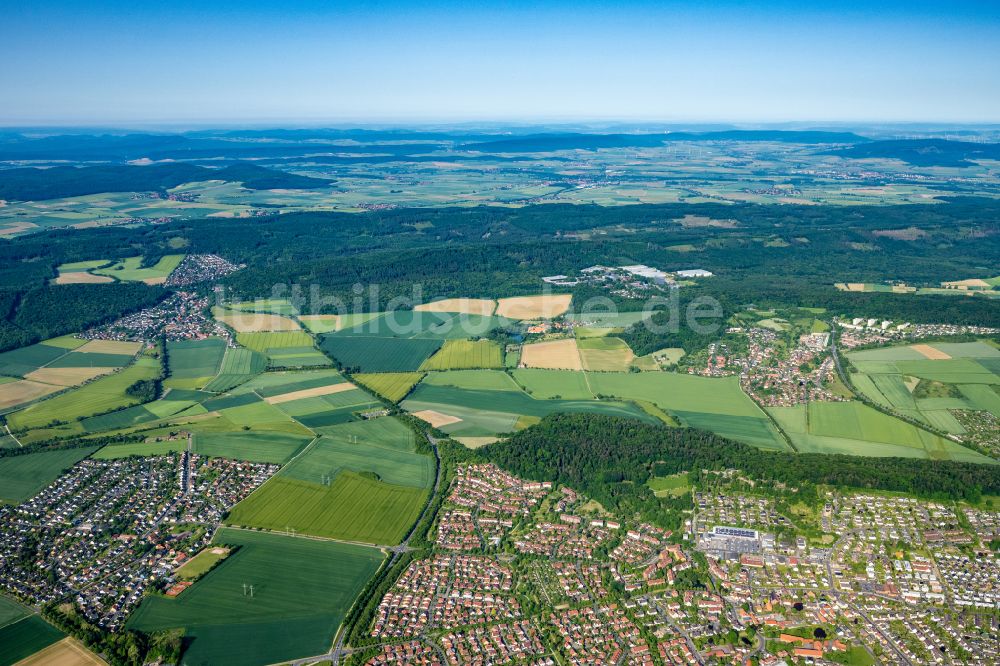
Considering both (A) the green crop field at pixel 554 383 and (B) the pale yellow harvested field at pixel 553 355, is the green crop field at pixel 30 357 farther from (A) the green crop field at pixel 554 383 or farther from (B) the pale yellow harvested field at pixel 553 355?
(B) the pale yellow harvested field at pixel 553 355

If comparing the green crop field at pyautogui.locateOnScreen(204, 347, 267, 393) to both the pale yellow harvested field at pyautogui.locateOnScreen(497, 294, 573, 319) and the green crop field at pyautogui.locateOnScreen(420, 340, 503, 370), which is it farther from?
the pale yellow harvested field at pyautogui.locateOnScreen(497, 294, 573, 319)

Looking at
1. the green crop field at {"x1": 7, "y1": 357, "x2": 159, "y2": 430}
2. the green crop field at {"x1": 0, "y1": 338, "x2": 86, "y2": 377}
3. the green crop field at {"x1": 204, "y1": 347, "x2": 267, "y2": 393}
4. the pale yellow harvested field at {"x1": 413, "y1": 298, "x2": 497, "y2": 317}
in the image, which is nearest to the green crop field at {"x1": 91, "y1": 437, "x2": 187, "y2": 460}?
the green crop field at {"x1": 7, "y1": 357, "x2": 159, "y2": 430}

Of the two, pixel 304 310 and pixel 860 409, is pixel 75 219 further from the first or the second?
pixel 860 409

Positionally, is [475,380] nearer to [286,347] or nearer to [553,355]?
[553,355]

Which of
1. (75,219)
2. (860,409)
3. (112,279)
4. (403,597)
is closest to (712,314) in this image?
Answer: (860,409)

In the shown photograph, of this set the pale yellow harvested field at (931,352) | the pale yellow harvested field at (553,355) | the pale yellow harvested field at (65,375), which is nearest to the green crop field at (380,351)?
the pale yellow harvested field at (553,355)

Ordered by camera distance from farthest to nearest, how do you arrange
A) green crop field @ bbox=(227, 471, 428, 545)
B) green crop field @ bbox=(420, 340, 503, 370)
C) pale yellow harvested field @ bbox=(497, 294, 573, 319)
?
pale yellow harvested field @ bbox=(497, 294, 573, 319) → green crop field @ bbox=(420, 340, 503, 370) → green crop field @ bbox=(227, 471, 428, 545)

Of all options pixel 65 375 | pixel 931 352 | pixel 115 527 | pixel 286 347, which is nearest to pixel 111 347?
pixel 65 375
